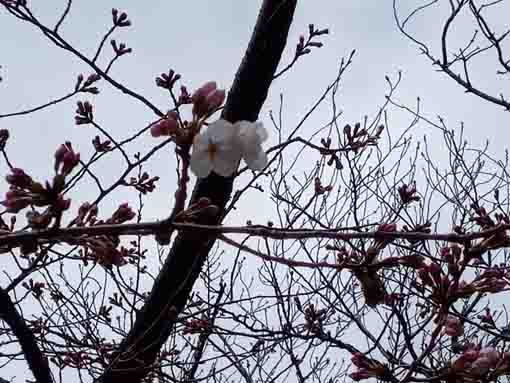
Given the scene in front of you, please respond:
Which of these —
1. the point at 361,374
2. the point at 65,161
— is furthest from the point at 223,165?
the point at 361,374

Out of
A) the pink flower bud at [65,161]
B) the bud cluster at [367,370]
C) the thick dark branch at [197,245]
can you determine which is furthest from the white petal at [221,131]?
the thick dark branch at [197,245]

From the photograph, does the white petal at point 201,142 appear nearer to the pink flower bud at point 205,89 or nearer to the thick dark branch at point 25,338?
the pink flower bud at point 205,89

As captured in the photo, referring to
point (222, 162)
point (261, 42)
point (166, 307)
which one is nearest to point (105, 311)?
point (166, 307)

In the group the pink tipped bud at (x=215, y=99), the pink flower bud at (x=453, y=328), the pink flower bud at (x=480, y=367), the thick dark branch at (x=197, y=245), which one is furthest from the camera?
the thick dark branch at (x=197, y=245)

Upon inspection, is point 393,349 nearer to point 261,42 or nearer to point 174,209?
point 261,42

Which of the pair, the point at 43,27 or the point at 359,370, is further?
the point at 43,27

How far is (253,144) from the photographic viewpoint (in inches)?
46.4

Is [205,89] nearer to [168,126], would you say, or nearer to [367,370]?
[168,126]

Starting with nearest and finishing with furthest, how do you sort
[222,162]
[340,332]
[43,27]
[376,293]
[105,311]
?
[376,293], [222,162], [43,27], [105,311], [340,332]

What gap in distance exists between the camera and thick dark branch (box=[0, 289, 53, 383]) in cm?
153

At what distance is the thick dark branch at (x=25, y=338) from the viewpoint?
1.53 m

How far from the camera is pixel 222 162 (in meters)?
1.18

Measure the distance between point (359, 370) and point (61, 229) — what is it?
101 centimetres

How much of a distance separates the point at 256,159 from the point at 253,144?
4 centimetres
